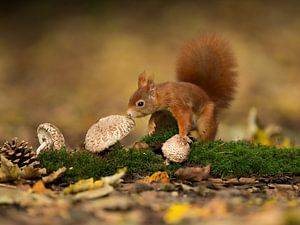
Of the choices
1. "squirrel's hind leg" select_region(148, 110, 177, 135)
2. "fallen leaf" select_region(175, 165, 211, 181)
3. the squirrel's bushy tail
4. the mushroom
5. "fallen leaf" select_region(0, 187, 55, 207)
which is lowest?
"fallen leaf" select_region(0, 187, 55, 207)

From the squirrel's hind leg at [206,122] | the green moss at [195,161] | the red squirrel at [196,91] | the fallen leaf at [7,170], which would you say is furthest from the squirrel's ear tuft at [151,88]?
the fallen leaf at [7,170]

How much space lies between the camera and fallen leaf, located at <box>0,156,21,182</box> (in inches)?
121

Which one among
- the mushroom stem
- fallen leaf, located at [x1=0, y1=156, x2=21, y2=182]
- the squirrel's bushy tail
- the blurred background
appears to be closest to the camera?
fallen leaf, located at [x1=0, y1=156, x2=21, y2=182]

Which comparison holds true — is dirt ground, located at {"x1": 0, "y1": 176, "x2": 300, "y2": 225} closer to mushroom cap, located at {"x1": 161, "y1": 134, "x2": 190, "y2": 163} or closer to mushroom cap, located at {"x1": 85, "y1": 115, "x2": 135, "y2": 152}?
mushroom cap, located at {"x1": 161, "y1": 134, "x2": 190, "y2": 163}

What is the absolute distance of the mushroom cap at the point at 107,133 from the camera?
3525mm

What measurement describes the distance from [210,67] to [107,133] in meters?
1.24

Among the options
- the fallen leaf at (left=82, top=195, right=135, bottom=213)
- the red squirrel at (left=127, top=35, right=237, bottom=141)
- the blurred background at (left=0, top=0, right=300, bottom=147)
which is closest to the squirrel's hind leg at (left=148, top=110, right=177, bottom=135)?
the red squirrel at (left=127, top=35, right=237, bottom=141)

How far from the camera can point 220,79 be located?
15.0 feet

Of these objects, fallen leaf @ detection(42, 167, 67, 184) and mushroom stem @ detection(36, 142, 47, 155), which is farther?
mushroom stem @ detection(36, 142, 47, 155)

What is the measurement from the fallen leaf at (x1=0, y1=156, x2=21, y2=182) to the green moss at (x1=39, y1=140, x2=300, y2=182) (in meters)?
0.24

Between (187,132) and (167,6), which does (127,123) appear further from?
(167,6)

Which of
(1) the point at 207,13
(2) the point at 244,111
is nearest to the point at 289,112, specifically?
(2) the point at 244,111

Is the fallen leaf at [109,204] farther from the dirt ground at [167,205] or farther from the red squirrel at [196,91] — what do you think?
the red squirrel at [196,91]

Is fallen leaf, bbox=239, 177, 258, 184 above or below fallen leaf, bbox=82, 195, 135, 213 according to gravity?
above
